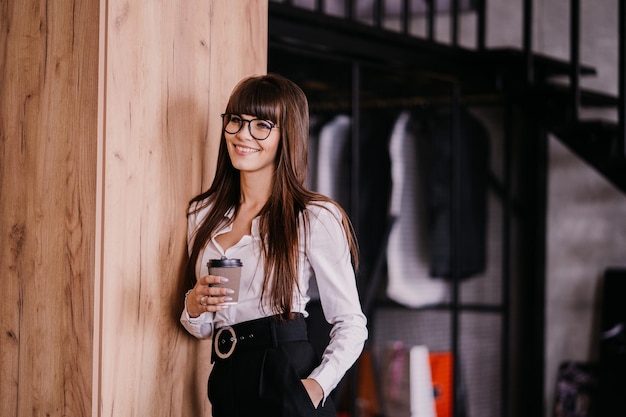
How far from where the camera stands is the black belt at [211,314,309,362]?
6.31 feet

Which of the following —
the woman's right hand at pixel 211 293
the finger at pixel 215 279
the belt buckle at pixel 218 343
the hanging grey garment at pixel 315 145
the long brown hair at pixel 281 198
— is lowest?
the belt buckle at pixel 218 343

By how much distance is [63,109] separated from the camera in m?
1.90

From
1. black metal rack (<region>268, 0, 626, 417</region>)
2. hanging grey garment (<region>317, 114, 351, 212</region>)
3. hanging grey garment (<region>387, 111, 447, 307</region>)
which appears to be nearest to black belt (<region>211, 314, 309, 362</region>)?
black metal rack (<region>268, 0, 626, 417</region>)

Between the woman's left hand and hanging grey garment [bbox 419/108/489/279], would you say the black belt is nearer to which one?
the woman's left hand

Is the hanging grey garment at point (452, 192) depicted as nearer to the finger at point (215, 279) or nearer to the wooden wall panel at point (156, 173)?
the wooden wall panel at point (156, 173)

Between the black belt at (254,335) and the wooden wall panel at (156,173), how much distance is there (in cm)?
17

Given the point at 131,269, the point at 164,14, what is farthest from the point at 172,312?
the point at 164,14

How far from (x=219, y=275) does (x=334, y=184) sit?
2.37 meters

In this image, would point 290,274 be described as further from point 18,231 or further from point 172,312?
point 18,231

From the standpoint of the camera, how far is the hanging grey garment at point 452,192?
14.6 ft

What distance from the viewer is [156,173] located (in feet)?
6.54

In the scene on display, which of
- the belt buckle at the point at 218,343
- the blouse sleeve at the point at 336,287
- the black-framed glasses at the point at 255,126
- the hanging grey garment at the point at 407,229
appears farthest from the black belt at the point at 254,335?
the hanging grey garment at the point at 407,229

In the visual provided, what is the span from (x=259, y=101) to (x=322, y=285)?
1.42 feet

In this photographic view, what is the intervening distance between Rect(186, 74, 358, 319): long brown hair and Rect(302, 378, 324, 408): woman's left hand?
148mm
